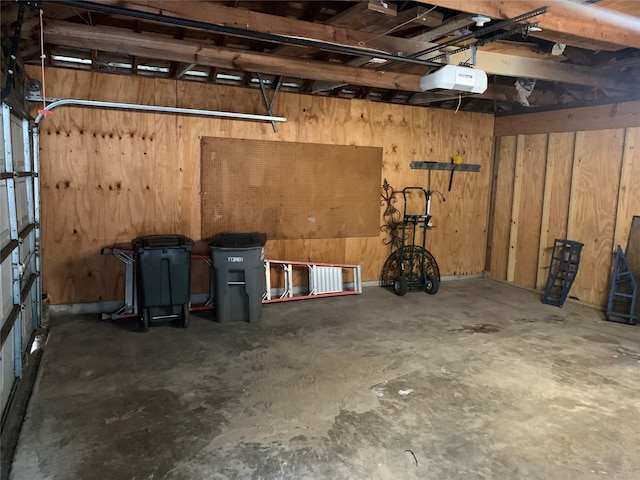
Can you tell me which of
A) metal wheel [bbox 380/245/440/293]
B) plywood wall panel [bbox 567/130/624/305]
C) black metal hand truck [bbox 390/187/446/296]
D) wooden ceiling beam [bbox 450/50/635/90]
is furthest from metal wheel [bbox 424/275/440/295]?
wooden ceiling beam [bbox 450/50/635/90]

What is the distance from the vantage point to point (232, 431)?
8.30ft

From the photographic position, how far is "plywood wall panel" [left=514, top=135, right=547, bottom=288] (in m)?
5.85

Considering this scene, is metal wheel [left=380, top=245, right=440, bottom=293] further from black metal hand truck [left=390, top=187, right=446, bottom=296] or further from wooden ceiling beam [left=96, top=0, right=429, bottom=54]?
wooden ceiling beam [left=96, top=0, right=429, bottom=54]

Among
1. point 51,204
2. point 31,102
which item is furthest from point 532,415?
point 31,102

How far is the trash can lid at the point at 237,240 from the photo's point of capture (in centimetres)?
430

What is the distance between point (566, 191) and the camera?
5.52 m

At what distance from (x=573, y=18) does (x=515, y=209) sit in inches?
147

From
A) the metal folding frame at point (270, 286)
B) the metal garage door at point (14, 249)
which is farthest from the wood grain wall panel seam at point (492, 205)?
the metal garage door at point (14, 249)

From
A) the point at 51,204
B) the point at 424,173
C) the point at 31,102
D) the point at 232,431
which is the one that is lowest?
the point at 232,431

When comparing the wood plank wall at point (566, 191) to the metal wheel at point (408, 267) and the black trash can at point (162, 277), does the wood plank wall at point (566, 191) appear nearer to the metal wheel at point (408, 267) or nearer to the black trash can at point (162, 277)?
the metal wheel at point (408, 267)

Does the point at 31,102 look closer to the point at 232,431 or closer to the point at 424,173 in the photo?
the point at 232,431

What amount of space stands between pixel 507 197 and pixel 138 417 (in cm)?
543

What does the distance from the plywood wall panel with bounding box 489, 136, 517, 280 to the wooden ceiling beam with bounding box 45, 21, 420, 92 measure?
2.31 m

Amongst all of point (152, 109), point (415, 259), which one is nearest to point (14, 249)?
point (152, 109)
